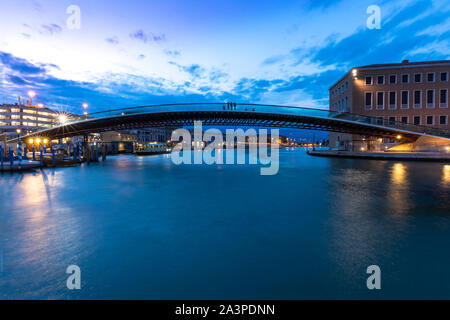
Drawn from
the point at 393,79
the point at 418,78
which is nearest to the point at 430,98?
the point at 418,78

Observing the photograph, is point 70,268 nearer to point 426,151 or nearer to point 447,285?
point 447,285

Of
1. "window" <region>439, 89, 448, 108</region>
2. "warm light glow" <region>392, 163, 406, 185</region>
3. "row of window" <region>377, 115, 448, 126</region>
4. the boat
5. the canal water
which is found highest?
"window" <region>439, 89, 448, 108</region>

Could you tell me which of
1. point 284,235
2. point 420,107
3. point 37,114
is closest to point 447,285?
point 284,235

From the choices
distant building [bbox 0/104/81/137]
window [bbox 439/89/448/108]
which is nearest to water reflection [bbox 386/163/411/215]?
window [bbox 439/89/448/108]

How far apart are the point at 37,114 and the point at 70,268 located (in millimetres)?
119249

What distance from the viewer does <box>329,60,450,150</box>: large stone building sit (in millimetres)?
39094

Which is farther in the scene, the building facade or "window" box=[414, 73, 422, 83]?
the building facade

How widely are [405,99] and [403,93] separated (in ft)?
3.91

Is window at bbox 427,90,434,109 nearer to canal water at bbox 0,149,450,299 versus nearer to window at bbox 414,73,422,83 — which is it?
window at bbox 414,73,422,83

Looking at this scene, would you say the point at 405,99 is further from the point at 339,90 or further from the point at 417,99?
the point at 339,90

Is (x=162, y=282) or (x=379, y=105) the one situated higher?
(x=379, y=105)

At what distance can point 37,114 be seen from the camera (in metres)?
92.0

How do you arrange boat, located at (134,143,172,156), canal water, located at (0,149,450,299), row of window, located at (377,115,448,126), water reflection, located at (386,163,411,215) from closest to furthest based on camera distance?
canal water, located at (0,149,450,299) < water reflection, located at (386,163,411,215) < row of window, located at (377,115,448,126) < boat, located at (134,143,172,156)
